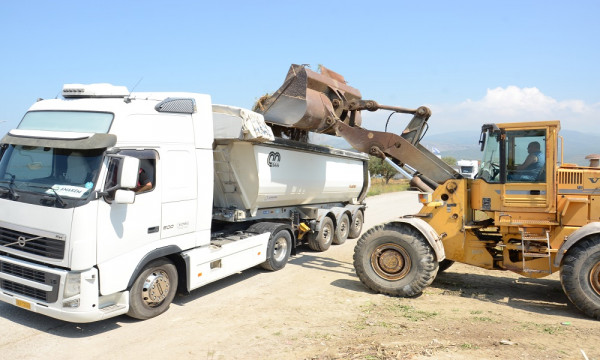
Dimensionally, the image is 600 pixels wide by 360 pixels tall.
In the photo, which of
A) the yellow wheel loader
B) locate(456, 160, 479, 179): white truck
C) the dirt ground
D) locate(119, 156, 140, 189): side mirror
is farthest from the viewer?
locate(456, 160, 479, 179): white truck

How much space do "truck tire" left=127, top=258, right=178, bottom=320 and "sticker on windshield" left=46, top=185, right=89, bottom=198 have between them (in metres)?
1.41

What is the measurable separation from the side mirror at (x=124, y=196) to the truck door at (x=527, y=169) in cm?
589

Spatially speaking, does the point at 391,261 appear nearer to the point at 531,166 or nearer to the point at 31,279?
the point at 531,166

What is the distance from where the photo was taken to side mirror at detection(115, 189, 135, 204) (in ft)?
17.9

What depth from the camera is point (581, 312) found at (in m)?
6.93

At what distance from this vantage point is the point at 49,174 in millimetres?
5758

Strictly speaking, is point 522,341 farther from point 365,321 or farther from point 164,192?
point 164,192

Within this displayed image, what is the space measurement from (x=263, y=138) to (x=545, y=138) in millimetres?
4763

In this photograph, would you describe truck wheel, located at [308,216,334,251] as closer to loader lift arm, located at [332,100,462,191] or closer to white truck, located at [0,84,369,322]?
loader lift arm, located at [332,100,462,191]

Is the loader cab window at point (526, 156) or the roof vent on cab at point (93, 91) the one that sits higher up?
the roof vent on cab at point (93, 91)

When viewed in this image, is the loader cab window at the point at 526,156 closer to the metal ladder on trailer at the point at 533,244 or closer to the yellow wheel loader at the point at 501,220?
the yellow wheel loader at the point at 501,220

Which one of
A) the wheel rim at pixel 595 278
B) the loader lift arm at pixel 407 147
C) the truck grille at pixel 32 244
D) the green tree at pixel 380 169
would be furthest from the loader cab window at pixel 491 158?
the green tree at pixel 380 169

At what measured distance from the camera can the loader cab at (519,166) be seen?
283 inches

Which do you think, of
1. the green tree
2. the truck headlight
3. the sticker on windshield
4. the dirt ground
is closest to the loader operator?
the dirt ground
